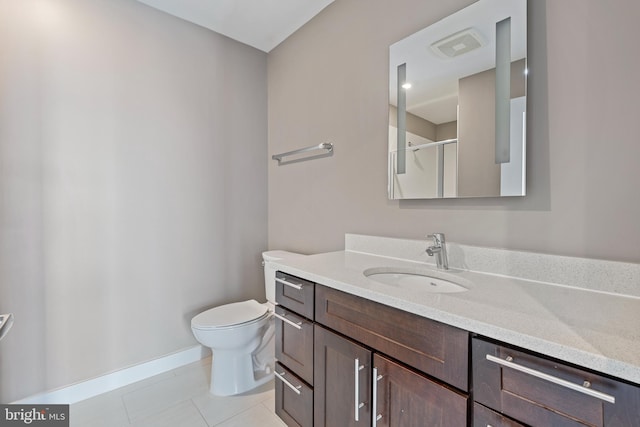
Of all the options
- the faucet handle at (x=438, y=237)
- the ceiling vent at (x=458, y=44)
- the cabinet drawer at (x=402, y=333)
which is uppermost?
the ceiling vent at (x=458, y=44)

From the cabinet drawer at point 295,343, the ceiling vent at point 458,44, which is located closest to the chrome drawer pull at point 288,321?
the cabinet drawer at point 295,343

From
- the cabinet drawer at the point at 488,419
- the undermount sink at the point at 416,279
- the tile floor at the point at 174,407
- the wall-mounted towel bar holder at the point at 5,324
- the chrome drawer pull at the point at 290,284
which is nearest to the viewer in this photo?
the cabinet drawer at the point at 488,419

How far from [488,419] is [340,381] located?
1.72ft

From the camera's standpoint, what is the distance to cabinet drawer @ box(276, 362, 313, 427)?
123cm

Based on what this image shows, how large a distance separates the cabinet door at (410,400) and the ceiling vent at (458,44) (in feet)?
4.21

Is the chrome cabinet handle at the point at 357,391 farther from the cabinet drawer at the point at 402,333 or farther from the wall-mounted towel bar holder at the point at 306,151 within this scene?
the wall-mounted towel bar holder at the point at 306,151

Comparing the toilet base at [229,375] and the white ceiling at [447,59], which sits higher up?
the white ceiling at [447,59]

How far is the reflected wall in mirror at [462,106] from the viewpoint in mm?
1084

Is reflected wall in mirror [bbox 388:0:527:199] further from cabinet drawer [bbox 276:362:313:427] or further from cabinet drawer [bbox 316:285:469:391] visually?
cabinet drawer [bbox 276:362:313:427]

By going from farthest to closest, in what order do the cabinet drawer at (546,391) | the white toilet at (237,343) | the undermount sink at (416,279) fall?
the white toilet at (237,343) < the undermount sink at (416,279) < the cabinet drawer at (546,391)

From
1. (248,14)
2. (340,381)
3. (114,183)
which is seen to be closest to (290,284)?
(340,381)

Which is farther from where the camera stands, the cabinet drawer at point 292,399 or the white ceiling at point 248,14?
the white ceiling at point 248,14

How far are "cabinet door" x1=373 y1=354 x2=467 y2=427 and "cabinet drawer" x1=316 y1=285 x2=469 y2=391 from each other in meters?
0.03

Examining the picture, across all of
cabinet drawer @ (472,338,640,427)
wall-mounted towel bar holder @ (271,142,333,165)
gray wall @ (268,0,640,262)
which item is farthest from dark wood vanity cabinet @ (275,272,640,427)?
wall-mounted towel bar holder @ (271,142,333,165)
